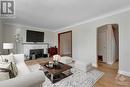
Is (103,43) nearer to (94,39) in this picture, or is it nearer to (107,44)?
(107,44)

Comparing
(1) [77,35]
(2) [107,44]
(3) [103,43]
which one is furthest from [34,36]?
(2) [107,44]

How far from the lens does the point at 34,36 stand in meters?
6.34

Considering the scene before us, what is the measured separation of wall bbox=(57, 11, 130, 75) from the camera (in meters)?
3.20

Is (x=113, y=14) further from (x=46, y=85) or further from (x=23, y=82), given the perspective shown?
(x=23, y=82)

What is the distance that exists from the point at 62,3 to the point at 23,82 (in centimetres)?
245

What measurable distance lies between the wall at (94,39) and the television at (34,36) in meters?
1.74

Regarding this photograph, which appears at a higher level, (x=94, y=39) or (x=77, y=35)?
(x=77, y=35)

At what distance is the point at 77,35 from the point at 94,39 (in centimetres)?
131

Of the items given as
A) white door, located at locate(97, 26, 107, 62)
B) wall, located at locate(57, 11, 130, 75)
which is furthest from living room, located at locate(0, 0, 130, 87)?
white door, located at locate(97, 26, 107, 62)

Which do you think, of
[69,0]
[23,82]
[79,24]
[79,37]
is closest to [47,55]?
[79,37]

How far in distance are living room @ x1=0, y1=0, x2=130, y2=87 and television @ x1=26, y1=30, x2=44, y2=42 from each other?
0.16m

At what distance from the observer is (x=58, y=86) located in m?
2.32

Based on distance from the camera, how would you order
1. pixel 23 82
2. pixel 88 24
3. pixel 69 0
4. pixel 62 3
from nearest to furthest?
1. pixel 23 82
2. pixel 69 0
3. pixel 62 3
4. pixel 88 24

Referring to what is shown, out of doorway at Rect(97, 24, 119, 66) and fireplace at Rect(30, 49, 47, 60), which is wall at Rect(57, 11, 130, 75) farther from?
fireplace at Rect(30, 49, 47, 60)
